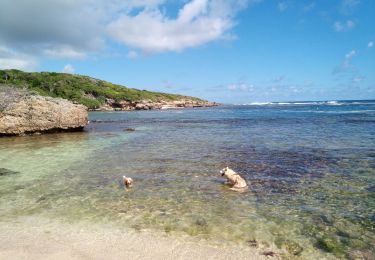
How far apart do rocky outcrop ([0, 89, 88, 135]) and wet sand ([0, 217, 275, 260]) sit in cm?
2155

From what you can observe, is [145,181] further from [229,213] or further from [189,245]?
[189,245]

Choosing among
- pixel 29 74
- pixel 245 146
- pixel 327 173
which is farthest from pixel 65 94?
pixel 327 173

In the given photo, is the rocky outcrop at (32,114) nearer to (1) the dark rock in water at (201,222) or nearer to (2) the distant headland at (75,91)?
(1) the dark rock in water at (201,222)

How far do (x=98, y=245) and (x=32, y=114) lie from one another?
942 inches

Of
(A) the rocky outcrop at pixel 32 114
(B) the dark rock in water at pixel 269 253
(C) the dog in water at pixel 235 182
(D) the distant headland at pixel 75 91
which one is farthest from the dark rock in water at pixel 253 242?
(D) the distant headland at pixel 75 91

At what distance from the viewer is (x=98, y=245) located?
22.5 ft

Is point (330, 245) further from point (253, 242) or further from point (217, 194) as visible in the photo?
point (217, 194)

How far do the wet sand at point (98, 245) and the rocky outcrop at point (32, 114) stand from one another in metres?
21.5

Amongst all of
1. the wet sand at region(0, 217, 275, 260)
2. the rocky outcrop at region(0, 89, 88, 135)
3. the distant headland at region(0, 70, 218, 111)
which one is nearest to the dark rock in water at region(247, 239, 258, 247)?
the wet sand at region(0, 217, 275, 260)

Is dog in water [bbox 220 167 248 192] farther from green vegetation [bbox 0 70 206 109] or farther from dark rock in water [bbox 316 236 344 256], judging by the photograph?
green vegetation [bbox 0 70 206 109]

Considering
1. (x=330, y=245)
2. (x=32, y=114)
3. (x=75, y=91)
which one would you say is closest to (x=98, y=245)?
(x=330, y=245)

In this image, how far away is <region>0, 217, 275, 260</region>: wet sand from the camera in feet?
21.0

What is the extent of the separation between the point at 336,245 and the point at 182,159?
10013 mm

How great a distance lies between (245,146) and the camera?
20562 mm
